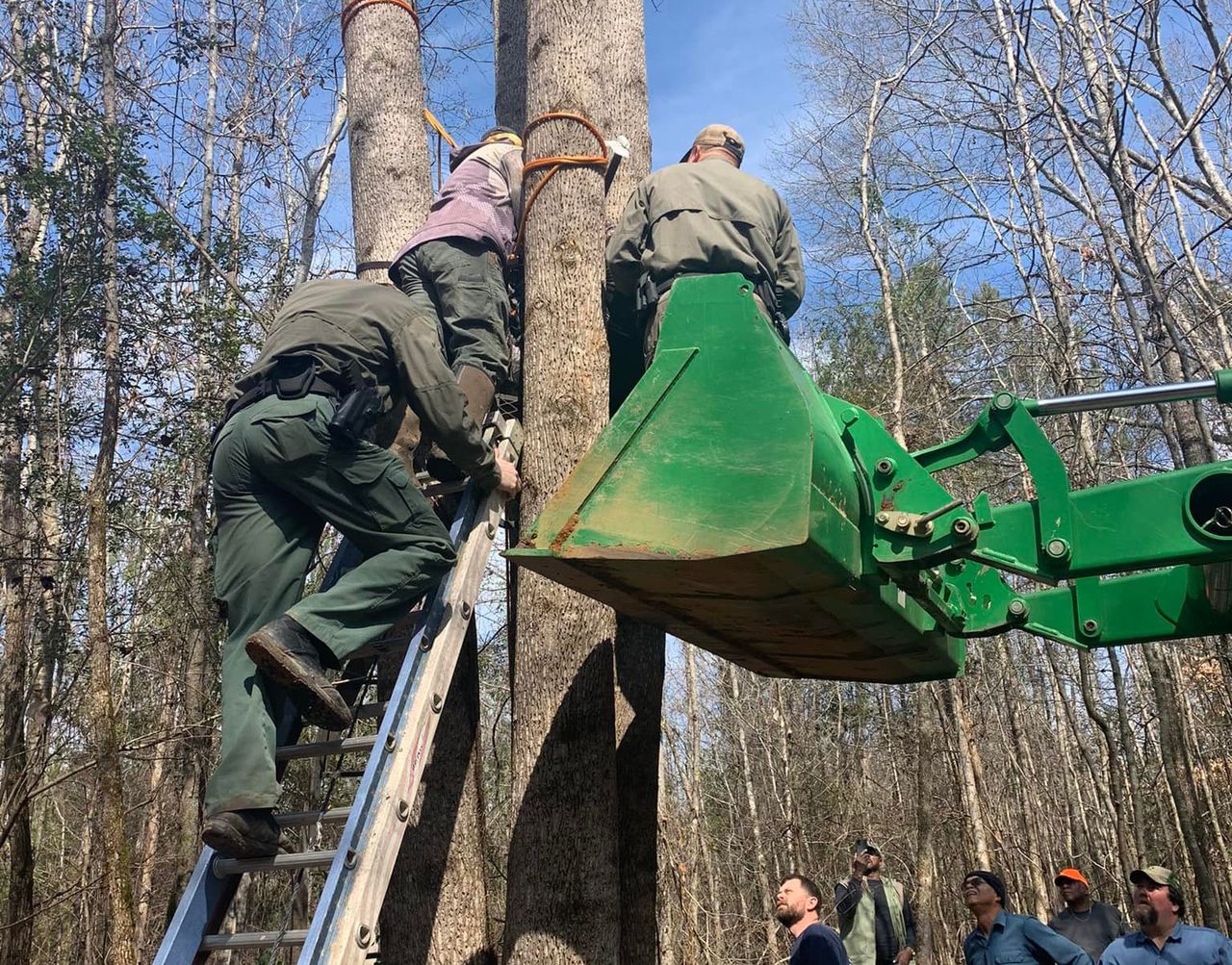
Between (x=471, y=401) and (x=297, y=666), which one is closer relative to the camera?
(x=297, y=666)

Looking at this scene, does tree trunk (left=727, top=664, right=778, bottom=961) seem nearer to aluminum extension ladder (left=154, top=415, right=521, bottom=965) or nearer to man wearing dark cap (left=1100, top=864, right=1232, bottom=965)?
man wearing dark cap (left=1100, top=864, right=1232, bottom=965)

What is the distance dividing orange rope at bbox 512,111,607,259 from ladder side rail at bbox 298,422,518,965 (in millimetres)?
1358

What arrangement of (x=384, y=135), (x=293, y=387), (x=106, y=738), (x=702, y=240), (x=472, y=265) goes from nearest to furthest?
(x=293, y=387)
(x=702, y=240)
(x=472, y=265)
(x=384, y=135)
(x=106, y=738)

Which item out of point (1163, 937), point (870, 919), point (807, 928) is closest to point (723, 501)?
point (807, 928)

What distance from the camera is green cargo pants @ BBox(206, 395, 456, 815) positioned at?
3387 mm

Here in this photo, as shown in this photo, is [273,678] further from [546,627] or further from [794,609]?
[794,609]

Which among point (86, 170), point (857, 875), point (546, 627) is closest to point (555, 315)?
point (546, 627)

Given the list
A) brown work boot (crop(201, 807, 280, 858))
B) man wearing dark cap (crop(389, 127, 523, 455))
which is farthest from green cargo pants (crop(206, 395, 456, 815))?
man wearing dark cap (crop(389, 127, 523, 455))

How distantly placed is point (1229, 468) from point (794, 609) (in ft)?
3.90

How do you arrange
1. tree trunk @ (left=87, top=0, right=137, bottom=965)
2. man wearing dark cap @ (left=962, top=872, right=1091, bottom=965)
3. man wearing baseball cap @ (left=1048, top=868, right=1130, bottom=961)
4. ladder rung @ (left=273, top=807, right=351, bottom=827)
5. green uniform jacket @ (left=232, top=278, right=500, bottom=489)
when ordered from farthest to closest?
tree trunk @ (left=87, top=0, right=137, bottom=965) < man wearing baseball cap @ (left=1048, top=868, right=1130, bottom=961) < man wearing dark cap @ (left=962, top=872, right=1091, bottom=965) < green uniform jacket @ (left=232, top=278, right=500, bottom=489) < ladder rung @ (left=273, top=807, right=351, bottom=827)

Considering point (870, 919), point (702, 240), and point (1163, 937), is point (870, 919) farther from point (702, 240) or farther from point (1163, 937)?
point (702, 240)

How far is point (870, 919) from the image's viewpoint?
743 centimetres

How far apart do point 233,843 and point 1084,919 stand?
18.4 ft

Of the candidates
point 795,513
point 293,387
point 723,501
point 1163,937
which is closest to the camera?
point 795,513
